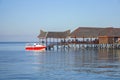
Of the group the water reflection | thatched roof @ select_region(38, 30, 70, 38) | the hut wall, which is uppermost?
thatched roof @ select_region(38, 30, 70, 38)

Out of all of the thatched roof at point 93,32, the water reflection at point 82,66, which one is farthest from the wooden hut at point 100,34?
the water reflection at point 82,66

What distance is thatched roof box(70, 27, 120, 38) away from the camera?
84619 mm

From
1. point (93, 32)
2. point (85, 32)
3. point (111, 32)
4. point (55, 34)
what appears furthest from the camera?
point (55, 34)

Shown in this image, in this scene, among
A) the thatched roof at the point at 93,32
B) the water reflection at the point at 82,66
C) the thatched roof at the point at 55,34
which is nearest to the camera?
the water reflection at the point at 82,66

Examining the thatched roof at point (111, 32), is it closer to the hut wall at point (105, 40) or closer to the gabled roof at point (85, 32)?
the hut wall at point (105, 40)

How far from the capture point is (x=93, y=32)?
86.9 m

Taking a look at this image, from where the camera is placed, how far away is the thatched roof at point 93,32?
84.6m

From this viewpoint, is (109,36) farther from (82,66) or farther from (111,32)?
(82,66)

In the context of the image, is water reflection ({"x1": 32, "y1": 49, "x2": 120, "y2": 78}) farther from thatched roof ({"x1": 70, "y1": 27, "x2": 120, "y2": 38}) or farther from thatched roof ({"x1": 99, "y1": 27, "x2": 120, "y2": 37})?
thatched roof ({"x1": 70, "y1": 27, "x2": 120, "y2": 38})

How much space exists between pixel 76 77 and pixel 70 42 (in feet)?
178

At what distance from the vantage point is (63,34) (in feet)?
296

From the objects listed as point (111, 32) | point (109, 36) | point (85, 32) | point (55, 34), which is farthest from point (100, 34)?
point (55, 34)

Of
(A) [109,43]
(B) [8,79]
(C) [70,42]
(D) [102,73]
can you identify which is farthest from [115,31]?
(B) [8,79]

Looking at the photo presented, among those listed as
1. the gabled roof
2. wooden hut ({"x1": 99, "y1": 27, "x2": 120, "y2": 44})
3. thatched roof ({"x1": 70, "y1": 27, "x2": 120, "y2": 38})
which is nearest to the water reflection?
wooden hut ({"x1": 99, "y1": 27, "x2": 120, "y2": 44})
